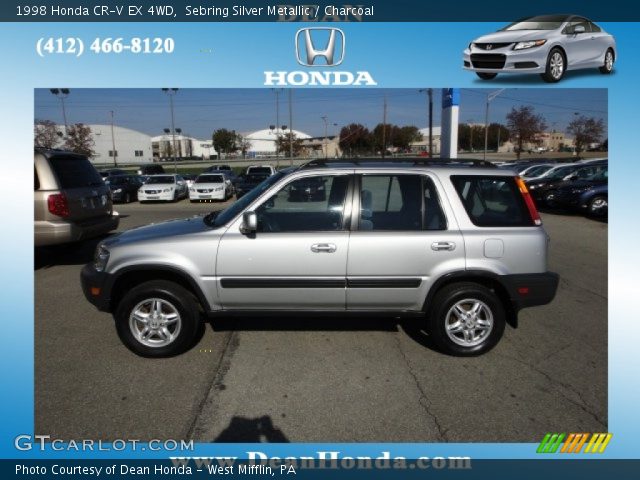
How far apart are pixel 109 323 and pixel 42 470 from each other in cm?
208

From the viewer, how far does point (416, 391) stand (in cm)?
361

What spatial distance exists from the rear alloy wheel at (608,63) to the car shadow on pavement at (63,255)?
828 cm

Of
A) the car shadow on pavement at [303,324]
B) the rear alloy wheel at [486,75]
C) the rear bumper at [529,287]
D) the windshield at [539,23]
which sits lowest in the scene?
the car shadow on pavement at [303,324]

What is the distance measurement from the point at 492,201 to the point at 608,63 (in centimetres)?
185

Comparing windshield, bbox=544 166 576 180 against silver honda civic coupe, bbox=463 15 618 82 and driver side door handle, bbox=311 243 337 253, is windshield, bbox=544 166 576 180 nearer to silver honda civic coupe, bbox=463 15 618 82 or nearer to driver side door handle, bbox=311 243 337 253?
silver honda civic coupe, bbox=463 15 618 82

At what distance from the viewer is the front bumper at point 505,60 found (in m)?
4.28

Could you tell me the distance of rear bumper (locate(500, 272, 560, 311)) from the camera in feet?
13.3

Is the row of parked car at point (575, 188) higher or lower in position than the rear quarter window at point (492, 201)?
higher

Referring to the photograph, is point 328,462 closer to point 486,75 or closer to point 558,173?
point 486,75

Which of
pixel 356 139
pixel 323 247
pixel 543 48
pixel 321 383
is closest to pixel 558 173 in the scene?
pixel 543 48

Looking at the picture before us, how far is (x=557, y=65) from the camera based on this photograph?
4453 mm

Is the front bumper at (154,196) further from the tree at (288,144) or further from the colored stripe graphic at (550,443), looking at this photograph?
Answer: the tree at (288,144)

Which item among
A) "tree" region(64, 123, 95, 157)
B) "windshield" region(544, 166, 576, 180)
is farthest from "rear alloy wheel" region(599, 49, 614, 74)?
"tree" region(64, 123, 95, 157)

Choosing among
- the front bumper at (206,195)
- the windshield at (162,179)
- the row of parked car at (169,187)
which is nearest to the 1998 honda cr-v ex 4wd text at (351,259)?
the row of parked car at (169,187)
